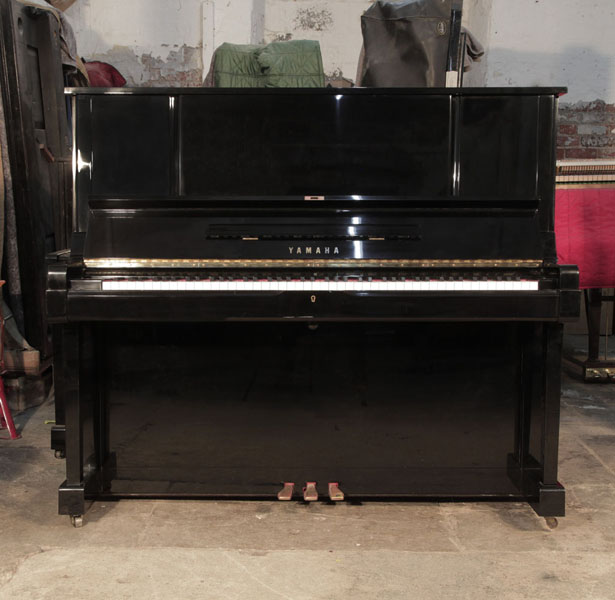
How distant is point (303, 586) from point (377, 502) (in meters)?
0.65

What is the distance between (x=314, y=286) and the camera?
87.8 inches

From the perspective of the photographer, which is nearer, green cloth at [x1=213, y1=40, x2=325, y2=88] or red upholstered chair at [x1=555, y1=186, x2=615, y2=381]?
green cloth at [x1=213, y1=40, x2=325, y2=88]

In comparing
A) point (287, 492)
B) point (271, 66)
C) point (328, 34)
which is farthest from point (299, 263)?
point (328, 34)

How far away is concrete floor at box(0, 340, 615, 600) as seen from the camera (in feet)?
6.69

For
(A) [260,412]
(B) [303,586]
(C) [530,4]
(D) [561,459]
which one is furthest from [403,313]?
(C) [530,4]

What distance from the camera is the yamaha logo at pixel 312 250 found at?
7.59 feet

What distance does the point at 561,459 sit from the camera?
3.11 m

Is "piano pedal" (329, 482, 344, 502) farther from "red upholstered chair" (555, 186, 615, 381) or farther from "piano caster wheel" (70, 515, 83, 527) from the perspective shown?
"red upholstered chair" (555, 186, 615, 381)

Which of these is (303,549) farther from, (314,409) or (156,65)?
(156,65)

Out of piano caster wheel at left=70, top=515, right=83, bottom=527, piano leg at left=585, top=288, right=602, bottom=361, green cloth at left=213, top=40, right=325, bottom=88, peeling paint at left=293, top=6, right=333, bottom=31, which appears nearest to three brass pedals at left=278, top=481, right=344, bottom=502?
piano caster wheel at left=70, top=515, right=83, bottom=527

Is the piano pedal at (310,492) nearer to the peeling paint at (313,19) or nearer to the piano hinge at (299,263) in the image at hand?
the piano hinge at (299,263)

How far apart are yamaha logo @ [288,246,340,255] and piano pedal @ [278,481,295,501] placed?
87 cm

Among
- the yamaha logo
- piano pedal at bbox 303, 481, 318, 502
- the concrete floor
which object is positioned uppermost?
the yamaha logo

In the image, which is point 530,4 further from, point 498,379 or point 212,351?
point 212,351
